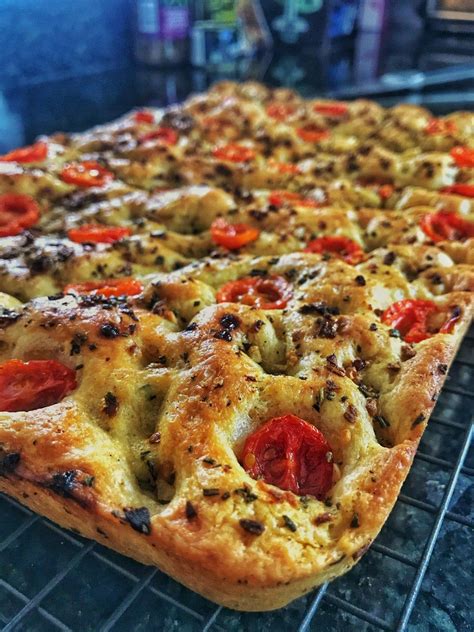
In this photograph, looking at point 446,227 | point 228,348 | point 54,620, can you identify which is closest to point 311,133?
point 446,227

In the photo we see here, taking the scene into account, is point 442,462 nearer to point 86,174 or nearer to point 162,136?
point 86,174

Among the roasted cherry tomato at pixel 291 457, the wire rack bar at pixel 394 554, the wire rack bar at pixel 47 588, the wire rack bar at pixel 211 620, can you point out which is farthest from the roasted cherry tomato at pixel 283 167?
the wire rack bar at pixel 211 620

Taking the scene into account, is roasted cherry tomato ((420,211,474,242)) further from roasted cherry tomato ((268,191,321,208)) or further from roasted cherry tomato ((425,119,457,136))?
roasted cherry tomato ((425,119,457,136))

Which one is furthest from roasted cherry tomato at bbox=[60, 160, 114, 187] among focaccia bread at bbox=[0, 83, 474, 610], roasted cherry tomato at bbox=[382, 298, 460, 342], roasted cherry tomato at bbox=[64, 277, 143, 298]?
roasted cherry tomato at bbox=[382, 298, 460, 342]

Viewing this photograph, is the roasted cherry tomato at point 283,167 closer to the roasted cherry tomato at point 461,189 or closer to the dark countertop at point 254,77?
the roasted cherry tomato at point 461,189

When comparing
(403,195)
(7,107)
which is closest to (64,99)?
(7,107)

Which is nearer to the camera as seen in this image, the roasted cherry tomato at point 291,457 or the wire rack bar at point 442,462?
the roasted cherry tomato at point 291,457
